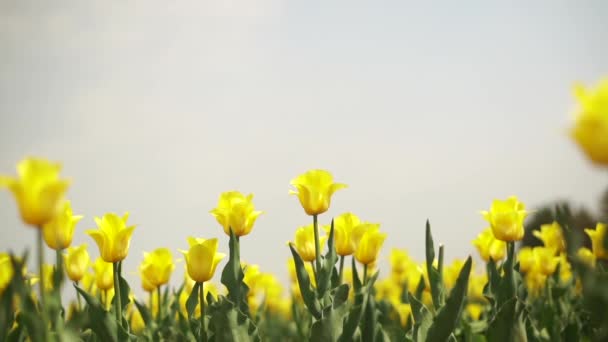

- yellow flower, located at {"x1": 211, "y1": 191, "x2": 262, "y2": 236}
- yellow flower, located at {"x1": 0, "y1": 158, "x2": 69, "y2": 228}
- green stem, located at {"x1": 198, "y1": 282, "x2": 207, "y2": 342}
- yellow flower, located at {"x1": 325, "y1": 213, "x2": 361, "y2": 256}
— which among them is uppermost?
yellow flower, located at {"x1": 0, "y1": 158, "x2": 69, "y2": 228}

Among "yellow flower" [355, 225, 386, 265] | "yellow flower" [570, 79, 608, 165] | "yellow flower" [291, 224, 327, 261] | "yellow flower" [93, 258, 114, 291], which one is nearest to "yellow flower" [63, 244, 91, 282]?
"yellow flower" [93, 258, 114, 291]

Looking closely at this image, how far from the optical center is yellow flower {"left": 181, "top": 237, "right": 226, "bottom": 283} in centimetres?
311

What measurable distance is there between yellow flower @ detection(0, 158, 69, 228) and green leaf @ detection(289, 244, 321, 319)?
152cm

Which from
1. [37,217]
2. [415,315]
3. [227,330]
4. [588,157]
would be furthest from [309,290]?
[588,157]

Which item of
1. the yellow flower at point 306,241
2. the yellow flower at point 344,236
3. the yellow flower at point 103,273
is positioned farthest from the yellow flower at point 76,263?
the yellow flower at point 344,236

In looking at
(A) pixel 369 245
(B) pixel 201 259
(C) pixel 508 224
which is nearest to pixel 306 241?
(A) pixel 369 245

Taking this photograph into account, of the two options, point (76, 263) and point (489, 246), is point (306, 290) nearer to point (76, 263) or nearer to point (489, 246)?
point (76, 263)

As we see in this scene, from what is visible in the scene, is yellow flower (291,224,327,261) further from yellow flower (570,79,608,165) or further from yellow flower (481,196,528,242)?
yellow flower (570,79,608,165)

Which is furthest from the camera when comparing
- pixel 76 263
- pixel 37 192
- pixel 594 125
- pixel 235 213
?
pixel 76 263

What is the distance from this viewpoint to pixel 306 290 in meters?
3.05

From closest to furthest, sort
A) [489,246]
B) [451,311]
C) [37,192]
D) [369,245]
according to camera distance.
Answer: [37,192]
[451,311]
[369,245]
[489,246]

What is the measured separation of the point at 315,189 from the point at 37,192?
5.95 ft

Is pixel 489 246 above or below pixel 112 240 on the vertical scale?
below

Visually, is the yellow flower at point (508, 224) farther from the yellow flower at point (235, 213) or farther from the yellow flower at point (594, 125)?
the yellow flower at point (594, 125)
